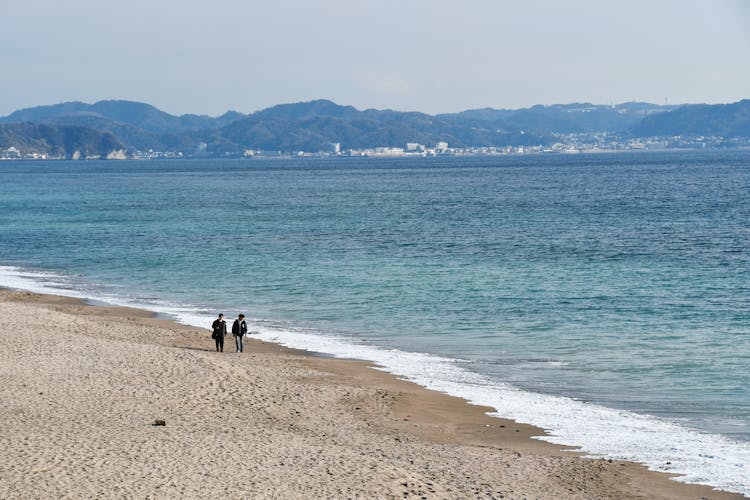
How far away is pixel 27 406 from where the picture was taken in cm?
1886

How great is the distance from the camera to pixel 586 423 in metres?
20.0

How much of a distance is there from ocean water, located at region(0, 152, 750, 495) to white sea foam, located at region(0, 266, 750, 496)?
0.07m

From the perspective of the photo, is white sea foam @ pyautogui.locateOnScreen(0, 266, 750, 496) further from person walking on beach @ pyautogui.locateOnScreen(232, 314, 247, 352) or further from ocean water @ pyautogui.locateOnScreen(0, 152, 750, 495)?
person walking on beach @ pyautogui.locateOnScreen(232, 314, 247, 352)

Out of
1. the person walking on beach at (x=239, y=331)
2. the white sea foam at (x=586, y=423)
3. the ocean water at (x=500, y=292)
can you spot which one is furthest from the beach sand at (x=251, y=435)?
the ocean water at (x=500, y=292)

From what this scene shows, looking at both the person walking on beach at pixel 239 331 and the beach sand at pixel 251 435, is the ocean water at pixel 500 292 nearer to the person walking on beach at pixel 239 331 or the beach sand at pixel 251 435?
the beach sand at pixel 251 435

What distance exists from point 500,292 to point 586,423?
60.6 ft

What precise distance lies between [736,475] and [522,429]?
4.46 meters

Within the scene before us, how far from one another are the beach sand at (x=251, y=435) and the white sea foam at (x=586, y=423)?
1.94 ft

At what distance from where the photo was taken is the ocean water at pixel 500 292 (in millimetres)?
21422

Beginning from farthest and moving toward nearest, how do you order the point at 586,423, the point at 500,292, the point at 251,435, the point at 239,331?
the point at 500,292
the point at 239,331
the point at 586,423
the point at 251,435

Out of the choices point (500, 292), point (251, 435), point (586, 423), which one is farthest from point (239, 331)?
point (500, 292)

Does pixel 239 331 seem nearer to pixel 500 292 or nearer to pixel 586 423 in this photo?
pixel 586 423

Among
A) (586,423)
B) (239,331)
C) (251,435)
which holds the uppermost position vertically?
(239,331)

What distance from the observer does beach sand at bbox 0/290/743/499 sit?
1451 cm
